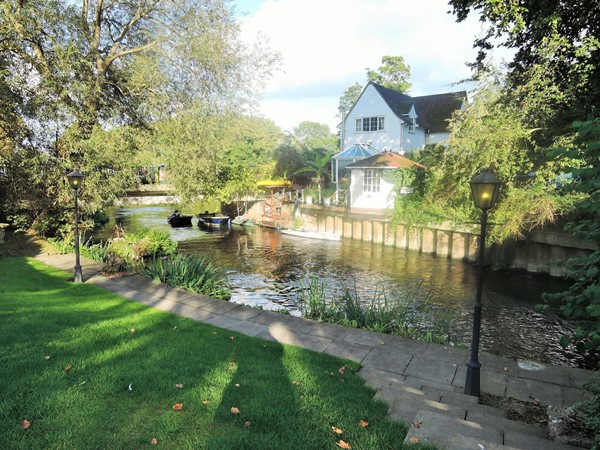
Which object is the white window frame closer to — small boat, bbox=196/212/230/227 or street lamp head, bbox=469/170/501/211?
small boat, bbox=196/212/230/227

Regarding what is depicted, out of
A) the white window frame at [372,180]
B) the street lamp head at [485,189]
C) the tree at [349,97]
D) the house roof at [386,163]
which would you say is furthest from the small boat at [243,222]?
the tree at [349,97]

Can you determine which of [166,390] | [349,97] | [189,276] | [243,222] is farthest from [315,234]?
[349,97]

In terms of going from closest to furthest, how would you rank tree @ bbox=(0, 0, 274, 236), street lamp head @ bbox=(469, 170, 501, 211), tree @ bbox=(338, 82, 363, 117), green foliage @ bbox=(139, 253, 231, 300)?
street lamp head @ bbox=(469, 170, 501, 211)
green foliage @ bbox=(139, 253, 231, 300)
tree @ bbox=(0, 0, 274, 236)
tree @ bbox=(338, 82, 363, 117)

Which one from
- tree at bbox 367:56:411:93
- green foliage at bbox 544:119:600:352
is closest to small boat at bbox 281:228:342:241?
green foliage at bbox 544:119:600:352

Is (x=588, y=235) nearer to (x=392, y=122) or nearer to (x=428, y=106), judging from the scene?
(x=392, y=122)

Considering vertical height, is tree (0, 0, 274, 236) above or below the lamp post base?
above

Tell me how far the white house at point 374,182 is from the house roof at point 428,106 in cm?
1001

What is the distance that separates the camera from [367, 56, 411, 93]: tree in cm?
5297

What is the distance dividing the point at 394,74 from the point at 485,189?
176 ft

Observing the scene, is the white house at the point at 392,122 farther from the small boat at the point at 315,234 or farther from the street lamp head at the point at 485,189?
the street lamp head at the point at 485,189

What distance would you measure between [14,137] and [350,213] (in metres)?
18.7

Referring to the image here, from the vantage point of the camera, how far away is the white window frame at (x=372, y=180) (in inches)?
1028

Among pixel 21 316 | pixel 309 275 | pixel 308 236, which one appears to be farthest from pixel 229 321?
pixel 308 236

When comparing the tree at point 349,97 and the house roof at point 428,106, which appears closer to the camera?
the house roof at point 428,106
